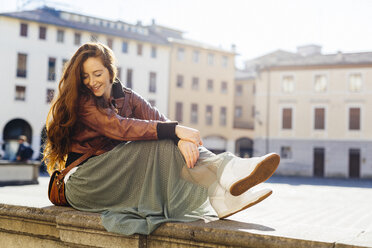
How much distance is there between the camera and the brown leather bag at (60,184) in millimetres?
2930

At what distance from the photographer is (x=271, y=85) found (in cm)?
3866

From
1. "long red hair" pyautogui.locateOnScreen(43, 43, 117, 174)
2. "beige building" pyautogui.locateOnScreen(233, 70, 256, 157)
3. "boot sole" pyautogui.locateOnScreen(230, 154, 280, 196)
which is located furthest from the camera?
"beige building" pyautogui.locateOnScreen(233, 70, 256, 157)

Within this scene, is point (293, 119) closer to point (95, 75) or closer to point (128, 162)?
point (95, 75)

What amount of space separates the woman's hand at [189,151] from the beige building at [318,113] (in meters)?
34.8

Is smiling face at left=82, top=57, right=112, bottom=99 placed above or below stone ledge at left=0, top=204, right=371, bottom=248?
above

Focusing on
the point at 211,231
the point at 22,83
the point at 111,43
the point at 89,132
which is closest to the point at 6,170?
the point at 89,132

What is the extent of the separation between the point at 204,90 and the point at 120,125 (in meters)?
41.1

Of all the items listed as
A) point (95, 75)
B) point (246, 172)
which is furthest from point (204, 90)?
point (246, 172)

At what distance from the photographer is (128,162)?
2.73 meters

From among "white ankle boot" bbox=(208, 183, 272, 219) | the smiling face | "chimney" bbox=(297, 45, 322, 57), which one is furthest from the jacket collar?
"chimney" bbox=(297, 45, 322, 57)

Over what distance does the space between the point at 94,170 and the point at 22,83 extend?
34.1 m

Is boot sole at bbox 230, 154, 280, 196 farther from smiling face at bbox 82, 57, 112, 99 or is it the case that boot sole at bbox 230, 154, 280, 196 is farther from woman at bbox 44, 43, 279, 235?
Result: smiling face at bbox 82, 57, 112, 99

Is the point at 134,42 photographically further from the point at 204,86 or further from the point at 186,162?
the point at 186,162

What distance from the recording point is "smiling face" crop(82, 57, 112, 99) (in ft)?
9.69
